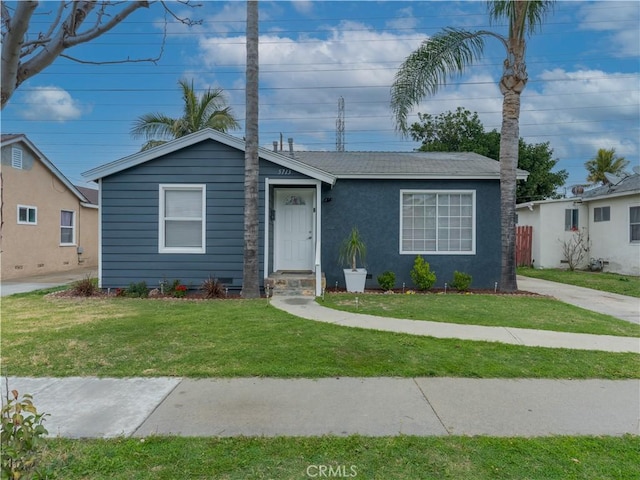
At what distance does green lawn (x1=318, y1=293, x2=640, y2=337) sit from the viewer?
6.72m

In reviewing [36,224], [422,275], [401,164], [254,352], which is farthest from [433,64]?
[36,224]

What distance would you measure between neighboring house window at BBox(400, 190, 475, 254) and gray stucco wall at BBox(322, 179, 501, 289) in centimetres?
18

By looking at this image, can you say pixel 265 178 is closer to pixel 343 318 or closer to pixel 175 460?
pixel 343 318

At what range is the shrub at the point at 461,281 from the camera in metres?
10.4

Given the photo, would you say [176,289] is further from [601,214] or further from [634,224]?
[601,214]

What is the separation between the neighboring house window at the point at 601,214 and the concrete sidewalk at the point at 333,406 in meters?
15.1

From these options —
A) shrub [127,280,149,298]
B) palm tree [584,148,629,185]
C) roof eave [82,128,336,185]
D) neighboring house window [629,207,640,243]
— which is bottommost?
shrub [127,280,149,298]

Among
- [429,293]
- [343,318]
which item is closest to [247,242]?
[343,318]

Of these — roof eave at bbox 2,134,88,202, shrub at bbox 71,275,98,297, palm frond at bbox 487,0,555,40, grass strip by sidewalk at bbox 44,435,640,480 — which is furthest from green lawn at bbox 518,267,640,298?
roof eave at bbox 2,134,88,202

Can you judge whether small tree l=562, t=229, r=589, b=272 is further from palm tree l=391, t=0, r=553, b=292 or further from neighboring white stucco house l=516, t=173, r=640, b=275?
palm tree l=391, t=0, r=553, b=292

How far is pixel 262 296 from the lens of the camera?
960 cm

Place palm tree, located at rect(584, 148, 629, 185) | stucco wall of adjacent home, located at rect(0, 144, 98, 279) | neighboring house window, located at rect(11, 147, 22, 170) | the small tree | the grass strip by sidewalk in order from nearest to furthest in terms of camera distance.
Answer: the grass strip by sidewalk < stucco wall of adjacent home, located at rect(0, 144, 98, 279) < neighboring house window, located at rect(11, 147, 22, 170) < the small tree < palm tree, located at rect(584, 148, 629, 185)

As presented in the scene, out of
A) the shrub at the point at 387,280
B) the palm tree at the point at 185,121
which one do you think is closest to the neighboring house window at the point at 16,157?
the palm tree at the point at 185,121

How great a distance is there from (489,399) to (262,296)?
257 inches
